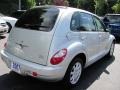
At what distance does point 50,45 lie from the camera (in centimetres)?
414

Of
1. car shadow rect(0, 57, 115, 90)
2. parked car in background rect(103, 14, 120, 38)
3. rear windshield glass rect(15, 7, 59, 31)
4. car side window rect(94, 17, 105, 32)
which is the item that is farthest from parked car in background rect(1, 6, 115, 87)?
parked car in background rect(103, 14, 120, 38)

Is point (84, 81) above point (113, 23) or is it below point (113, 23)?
above

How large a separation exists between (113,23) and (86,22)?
8.56m

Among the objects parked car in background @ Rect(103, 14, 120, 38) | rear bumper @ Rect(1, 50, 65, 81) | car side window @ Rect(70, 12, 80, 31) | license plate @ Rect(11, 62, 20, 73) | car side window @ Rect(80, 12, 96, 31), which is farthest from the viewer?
parked car in background @ Rect(103, 14, 120, 38)

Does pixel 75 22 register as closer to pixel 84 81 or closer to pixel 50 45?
pixel 50 45

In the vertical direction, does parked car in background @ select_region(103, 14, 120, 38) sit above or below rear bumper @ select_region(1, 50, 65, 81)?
below

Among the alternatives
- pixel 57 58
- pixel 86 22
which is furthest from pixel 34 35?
pixel 86 22

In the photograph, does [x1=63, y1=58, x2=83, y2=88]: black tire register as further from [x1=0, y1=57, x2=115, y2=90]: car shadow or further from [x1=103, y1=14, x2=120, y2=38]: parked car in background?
[x1=103, y1=14, x2=120, y2=38]: parked car in background

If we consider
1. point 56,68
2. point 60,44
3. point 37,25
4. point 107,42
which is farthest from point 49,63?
point 107,42

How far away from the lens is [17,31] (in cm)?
466

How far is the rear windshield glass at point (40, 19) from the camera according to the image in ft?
14.4

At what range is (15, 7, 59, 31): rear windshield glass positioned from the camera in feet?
14.4

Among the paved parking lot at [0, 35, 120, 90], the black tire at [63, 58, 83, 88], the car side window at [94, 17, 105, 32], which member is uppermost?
the car side window at [94, 17, 105, 32]

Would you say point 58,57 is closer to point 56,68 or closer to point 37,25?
point 56,68
